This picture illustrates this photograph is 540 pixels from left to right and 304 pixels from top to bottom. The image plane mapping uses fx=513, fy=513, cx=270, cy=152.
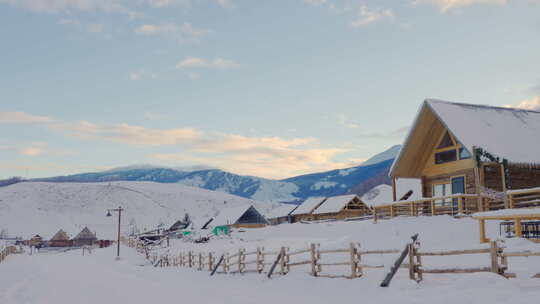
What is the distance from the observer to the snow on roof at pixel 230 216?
86.5 metres

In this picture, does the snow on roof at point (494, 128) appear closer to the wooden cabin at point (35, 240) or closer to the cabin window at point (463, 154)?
the cabin window at point (463, 154)

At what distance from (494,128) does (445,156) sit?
3.10 m

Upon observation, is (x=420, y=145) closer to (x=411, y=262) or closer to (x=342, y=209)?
(x=411, y=262)

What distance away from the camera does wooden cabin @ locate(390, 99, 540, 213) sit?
2595cm

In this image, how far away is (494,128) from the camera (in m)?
28.6

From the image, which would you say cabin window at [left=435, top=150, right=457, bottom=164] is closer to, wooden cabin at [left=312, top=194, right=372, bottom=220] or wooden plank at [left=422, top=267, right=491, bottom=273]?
wooden plank at [left=422, top=267, right=491, bottom=273]

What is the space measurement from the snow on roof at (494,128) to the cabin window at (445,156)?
2.17 m

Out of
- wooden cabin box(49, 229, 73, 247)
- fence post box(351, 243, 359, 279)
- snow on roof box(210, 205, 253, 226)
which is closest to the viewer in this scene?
fence post box(351, 243, 359, 279)

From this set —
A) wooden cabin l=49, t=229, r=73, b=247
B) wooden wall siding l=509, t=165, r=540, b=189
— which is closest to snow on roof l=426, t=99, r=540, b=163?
wooden wall siding l=509, t=165, r=540, b=189

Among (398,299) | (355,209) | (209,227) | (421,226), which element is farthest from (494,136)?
(209,227)

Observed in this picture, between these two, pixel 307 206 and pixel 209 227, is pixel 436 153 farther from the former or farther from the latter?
→ pixel 209 227

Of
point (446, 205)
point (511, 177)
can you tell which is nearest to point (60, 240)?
point (446, 205)

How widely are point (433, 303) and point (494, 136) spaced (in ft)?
59.9

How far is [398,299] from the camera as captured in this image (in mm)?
12922
